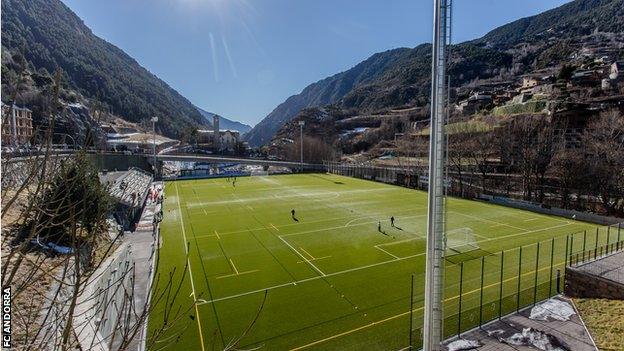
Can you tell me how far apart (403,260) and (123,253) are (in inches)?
606

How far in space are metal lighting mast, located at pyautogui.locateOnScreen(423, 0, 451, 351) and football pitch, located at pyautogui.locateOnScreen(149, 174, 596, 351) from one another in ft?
12.5

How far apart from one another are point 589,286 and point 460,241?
9.38 m

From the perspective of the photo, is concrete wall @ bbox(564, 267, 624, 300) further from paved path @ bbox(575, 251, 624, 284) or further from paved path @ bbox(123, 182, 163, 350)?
paved path @ bbox(123, 182, 163, 350)

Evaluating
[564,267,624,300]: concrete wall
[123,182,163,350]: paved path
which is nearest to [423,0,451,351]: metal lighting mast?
[123,182,163,350]: paved path

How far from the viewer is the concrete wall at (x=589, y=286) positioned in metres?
15.0

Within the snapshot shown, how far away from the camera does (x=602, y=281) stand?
50.4 feet

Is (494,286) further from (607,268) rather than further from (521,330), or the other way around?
(607,268)

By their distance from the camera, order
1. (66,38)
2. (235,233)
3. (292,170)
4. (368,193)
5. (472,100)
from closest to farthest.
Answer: (235,233) → (368,193) → (292,170) → (472,100) → (66,38)

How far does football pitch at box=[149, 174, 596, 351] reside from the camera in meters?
14.0

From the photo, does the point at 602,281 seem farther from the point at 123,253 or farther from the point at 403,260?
the point at 123,253

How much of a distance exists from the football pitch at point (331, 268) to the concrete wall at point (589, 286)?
2.72ft

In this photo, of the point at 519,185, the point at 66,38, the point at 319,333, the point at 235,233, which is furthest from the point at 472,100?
the point at 66,38

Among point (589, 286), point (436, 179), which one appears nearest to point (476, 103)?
point (589, 286)

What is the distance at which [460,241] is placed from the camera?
24.9 m
